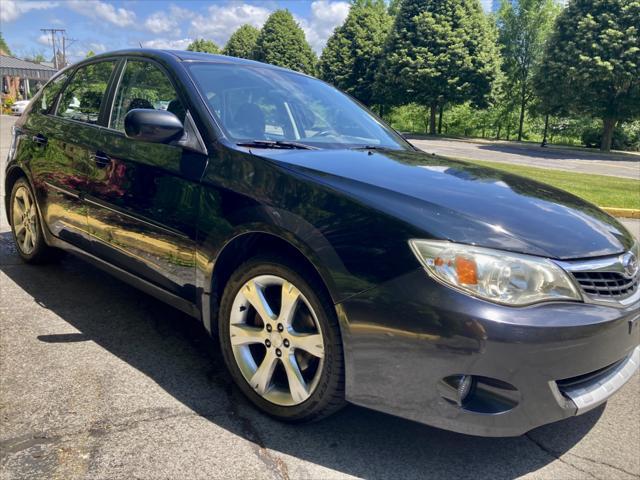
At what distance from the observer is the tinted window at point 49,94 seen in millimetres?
4293

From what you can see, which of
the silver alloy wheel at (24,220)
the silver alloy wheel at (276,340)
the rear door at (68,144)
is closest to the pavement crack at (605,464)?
the silver alloy wheel at (276,340)

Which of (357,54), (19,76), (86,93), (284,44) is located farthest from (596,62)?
(19,76)

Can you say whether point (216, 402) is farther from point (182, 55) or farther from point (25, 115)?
point (25, 115)

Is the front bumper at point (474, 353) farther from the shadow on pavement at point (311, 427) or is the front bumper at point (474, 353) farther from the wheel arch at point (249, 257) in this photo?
the shadow on pavement at point (311, 427)

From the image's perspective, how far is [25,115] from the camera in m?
4.61

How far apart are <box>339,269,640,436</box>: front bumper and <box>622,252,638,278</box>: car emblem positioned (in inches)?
8.0

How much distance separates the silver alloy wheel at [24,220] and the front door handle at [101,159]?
1169mm

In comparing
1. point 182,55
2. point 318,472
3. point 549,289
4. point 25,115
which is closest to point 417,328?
point 549,289

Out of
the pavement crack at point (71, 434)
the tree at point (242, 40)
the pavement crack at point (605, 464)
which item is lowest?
the pavement crack at point (605, 464)

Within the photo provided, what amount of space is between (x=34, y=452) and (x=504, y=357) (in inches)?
73.6

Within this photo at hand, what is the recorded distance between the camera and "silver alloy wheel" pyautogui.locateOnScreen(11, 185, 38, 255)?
434 cm

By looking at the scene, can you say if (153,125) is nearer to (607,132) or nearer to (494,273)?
(494,273)

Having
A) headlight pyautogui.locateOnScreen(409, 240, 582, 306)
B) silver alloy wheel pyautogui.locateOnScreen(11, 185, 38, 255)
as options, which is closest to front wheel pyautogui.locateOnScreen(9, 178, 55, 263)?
silver alloy wheel pyautogui.locateOnScreen(11, 185, 38, 255)

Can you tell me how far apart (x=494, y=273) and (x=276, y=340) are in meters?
1.01
